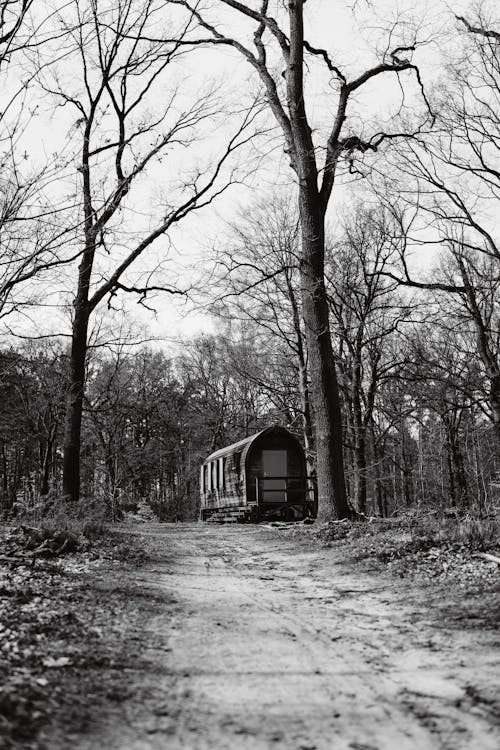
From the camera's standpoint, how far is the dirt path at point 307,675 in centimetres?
267

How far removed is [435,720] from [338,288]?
78.4ft

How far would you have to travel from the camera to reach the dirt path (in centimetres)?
267

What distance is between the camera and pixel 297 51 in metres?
13.0

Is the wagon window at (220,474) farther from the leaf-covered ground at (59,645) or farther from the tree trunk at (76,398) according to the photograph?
the leaf-covered ground at (59,645)

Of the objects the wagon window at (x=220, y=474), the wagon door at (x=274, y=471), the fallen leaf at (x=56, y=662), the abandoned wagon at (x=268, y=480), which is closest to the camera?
the fallen leaf at (x=56, y=662)

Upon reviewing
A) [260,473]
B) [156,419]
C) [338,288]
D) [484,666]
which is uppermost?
[338,288]

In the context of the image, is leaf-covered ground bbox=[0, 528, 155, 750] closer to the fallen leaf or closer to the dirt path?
the fallen leaf

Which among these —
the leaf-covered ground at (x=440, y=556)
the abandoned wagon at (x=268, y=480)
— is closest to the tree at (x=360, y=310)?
the abandoned wagon at (x=268, y=480)

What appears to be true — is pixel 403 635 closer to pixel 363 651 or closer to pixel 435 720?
pixel 363 651

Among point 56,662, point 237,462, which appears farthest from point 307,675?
point 237,462

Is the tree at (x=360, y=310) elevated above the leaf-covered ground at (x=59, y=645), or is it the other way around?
the tree at (x=360, y=310)

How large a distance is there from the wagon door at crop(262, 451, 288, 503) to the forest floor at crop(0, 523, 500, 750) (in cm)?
1375

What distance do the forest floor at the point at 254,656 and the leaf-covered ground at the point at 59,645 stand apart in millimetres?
13

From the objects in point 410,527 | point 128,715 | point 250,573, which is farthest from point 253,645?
point 410,527
